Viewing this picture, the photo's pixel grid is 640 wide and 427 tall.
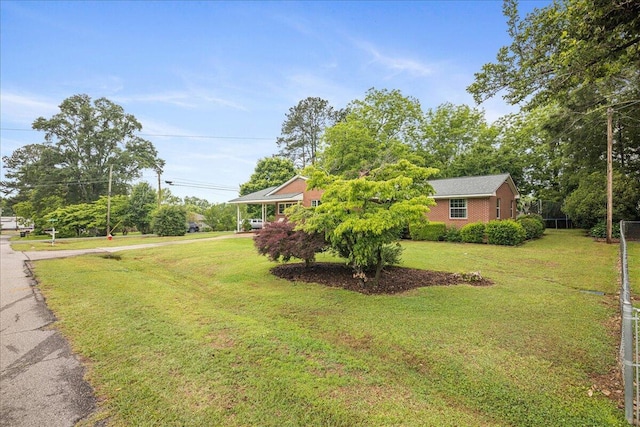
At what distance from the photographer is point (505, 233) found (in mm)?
15508

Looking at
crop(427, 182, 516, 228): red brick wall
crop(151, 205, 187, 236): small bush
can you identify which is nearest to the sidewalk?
crop(427, 182, 516, 228): red brick wall

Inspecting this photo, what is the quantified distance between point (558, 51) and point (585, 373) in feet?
23.1

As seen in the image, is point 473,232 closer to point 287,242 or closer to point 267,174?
point 287,242

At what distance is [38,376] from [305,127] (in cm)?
4170

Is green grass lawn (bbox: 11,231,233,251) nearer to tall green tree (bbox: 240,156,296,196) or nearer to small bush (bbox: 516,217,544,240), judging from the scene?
tall green tree (bbox: 240,156,296,196)

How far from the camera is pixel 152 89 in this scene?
19.6 meters

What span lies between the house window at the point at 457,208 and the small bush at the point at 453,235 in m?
1.38

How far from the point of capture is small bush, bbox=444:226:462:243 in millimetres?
17719

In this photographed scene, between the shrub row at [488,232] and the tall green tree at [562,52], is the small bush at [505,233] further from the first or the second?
the tall green tree at [562,52]

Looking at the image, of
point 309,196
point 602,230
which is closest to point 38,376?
point 309,196

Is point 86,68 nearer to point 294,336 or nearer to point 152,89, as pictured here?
point 152,89

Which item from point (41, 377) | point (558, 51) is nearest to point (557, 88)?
point (558, 51)

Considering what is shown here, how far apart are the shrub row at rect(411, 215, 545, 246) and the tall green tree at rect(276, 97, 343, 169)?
25.6 meters

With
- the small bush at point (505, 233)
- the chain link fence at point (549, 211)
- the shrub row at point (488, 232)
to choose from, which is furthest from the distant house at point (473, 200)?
the chain link fence at point (549, 211)
